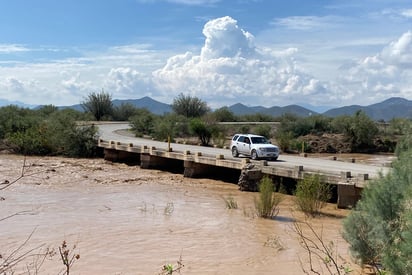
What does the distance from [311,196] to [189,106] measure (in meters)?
67.6

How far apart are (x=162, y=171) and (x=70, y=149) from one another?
39.7ft

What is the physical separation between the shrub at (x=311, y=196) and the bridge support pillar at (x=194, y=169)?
11.3 m

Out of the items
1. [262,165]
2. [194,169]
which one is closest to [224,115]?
[194,169]

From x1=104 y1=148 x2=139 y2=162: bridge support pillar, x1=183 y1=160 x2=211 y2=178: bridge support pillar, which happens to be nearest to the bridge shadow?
x1=183 y1=160 x2=211 y2=178: bridge support pillar

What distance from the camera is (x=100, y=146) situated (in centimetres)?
4106

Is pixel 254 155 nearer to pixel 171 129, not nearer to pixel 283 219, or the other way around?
pixel 283 219

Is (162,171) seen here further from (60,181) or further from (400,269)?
(400,269)

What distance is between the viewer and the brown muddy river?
12296mm

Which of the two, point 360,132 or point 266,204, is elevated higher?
point 360,132

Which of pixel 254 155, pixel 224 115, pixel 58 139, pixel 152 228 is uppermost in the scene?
pixel 224 115

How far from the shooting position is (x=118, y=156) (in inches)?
1550

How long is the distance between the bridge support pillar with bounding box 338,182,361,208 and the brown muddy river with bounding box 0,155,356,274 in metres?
0.58

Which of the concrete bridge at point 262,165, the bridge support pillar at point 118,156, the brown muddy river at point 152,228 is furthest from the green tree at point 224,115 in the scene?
the brown muddy river at point 152,228

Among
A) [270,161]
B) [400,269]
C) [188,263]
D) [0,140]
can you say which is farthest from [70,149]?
[400,269]
